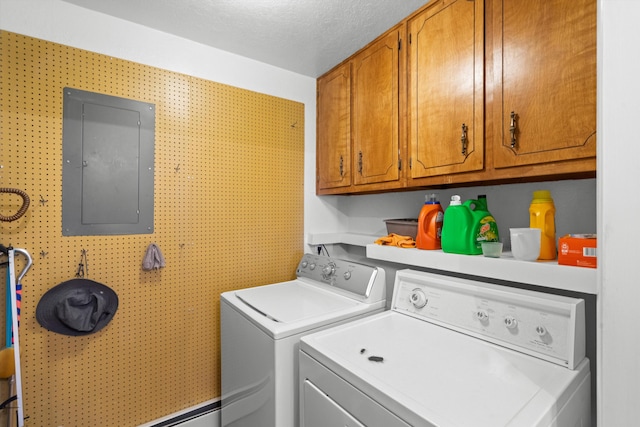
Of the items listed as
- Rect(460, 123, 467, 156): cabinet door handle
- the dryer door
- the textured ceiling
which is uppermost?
the textured ceiling

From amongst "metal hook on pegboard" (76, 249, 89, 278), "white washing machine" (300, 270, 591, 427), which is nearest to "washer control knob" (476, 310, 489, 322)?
"white washing machine" (300, 270, 591, 427)

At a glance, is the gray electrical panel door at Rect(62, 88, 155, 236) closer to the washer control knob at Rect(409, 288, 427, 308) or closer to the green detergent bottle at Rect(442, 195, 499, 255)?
the washer control knob at Rect(409, 288, 427, 308)

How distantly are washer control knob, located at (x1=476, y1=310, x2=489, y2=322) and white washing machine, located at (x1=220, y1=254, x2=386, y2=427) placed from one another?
0.53 metres

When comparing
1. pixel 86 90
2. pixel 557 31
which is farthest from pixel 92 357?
pixel 557 31

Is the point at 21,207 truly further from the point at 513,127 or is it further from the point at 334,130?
the point at 513,127

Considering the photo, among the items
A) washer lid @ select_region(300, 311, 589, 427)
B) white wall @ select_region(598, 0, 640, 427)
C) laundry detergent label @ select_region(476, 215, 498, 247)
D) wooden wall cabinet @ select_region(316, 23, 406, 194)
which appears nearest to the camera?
white wall @ select_region(598, 0, 640, 427)

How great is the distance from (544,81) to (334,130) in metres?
1.34

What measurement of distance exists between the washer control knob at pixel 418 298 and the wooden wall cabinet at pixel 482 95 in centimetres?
57

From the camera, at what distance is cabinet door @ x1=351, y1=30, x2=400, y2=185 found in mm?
1783

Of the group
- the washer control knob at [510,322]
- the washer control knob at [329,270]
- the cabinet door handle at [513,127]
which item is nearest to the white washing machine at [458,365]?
the washer control knob at [510,322]

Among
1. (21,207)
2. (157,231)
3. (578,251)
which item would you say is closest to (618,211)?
(578,251)

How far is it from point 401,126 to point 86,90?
1.74 metres

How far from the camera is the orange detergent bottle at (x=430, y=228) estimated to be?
1667 mm

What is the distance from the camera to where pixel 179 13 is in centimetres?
166
